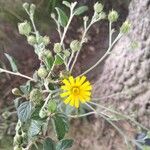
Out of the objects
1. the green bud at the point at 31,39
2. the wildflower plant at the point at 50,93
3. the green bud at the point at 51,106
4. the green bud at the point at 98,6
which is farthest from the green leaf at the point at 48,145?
the green bud at the point at 98,6

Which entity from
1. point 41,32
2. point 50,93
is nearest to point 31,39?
point 50,93

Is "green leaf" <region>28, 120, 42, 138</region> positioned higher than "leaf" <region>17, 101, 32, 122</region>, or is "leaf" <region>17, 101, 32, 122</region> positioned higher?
"leaf" <region>17, 101, 32, 122</region>

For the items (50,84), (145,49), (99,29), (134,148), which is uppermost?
(99,29)

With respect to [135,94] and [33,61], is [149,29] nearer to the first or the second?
[135,94]

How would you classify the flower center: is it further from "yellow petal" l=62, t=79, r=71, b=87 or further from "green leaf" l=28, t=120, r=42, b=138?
"green leaf" l=28, t=120, r=42, b=138

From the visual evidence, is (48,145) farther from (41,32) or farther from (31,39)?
(41,32)

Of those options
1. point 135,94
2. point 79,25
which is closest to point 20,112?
point 135,94

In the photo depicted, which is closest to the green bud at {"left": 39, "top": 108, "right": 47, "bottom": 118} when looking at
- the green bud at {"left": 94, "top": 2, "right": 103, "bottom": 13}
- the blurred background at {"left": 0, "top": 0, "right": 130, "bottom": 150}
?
the green bud at {"left": 94, "top": 2, "right": 103, "bottom": 13}

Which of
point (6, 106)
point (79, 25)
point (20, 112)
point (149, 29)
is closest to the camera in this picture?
point (20, 112)
